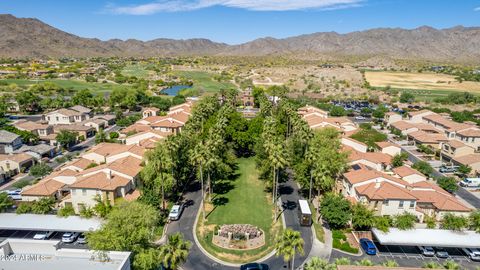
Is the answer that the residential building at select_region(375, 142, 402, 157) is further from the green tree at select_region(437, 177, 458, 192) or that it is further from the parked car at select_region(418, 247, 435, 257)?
the parked car at select_region(418, 247, 435, 257)

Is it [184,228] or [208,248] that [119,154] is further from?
[208,248]

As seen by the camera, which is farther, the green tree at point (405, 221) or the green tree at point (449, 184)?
the green tree at point (449, 184)

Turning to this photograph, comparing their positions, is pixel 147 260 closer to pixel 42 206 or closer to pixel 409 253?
pixel 42 206

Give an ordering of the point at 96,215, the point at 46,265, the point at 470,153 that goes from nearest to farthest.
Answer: the point at 46,265, the point at 96,215, the point at 470,153

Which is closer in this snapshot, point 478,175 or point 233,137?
point 478,175

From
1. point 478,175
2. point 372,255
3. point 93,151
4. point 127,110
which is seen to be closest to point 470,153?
point 478,175

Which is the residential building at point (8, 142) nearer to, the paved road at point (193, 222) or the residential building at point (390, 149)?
the paved road at point (193, 222)

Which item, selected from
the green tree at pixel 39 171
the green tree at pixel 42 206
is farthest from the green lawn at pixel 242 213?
the green tree at pixel 39 171
